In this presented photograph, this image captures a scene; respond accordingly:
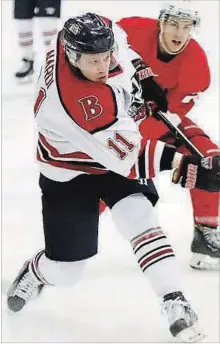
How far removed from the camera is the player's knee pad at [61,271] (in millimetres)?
1948

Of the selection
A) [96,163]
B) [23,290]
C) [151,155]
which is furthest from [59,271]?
[151,155]


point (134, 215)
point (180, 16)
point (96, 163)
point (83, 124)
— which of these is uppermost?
point (180, 16)

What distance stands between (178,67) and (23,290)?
758mm

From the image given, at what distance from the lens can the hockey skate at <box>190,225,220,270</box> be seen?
7.70 feet

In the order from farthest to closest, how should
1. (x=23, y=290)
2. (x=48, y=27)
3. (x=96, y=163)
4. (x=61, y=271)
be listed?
(x=48, y=27) < (x=23, y=290) < (x=61, y=271) < (x=96, y=163)

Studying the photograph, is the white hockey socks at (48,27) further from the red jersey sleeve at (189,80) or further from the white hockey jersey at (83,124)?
the white hockey jersey at (83,124)

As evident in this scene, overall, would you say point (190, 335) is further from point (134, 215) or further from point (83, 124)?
point (83, 124)

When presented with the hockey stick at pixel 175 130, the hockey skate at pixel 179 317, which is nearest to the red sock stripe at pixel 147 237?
the hockey skate at pixel 179 317

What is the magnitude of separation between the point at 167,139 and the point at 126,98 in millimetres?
399

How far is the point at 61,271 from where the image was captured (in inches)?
76.9

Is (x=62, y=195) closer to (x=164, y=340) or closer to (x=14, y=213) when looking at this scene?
(x=164, y=340)

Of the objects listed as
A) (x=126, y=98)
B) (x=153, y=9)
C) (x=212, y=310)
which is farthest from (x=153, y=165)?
(x=153, y=9)

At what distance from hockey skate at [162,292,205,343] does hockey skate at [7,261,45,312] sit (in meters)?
0.38

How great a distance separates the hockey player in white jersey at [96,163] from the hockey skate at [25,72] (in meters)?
2.11
